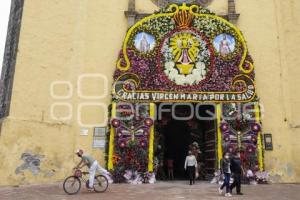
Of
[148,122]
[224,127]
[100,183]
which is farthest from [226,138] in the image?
[100,183]

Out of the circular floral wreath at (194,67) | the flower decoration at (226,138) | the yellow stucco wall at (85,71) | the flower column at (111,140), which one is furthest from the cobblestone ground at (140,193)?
the circular floral wreath at (194,67)

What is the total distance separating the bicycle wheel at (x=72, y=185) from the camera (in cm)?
1076

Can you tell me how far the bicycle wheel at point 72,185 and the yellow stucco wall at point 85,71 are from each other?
3.04 meters

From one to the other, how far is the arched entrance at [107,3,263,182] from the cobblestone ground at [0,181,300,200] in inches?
67.0

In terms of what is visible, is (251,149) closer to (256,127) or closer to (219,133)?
(256,127)

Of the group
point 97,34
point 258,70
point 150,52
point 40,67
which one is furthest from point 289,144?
point 40,67

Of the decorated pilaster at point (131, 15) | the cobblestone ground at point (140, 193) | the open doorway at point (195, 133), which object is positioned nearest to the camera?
the cobblestone ground at point (140, 193)

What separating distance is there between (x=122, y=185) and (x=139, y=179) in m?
0.88

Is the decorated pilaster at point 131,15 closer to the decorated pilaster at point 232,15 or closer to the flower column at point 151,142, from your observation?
the flower column at point 151,142

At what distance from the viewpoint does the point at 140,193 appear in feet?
36.1

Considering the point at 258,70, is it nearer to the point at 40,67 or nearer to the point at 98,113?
the point at 98,113

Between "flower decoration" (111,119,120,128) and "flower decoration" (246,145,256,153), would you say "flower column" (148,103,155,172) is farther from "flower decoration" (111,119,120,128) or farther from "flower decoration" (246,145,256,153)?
"flower decoration" (246,145,256,153)

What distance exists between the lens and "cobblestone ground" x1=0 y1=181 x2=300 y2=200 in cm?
999

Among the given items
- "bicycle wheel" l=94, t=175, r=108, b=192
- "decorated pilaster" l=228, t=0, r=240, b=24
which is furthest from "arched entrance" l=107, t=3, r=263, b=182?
"bicycle wheel" l=94, t=175, r=108, b=192
